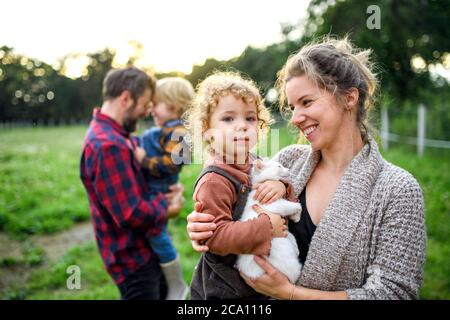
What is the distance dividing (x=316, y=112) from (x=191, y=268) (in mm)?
3169

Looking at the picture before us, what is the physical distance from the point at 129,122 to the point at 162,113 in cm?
68

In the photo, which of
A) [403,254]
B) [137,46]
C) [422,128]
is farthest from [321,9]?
[137,46]

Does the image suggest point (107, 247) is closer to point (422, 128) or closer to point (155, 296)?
point (155, 296)

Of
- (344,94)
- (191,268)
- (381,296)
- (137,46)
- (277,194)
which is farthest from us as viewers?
(137,46)

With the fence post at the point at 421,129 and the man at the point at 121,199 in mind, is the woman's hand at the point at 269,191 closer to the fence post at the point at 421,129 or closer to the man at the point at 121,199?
the man at the point at 121,199

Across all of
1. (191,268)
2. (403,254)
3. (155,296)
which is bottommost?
(191,268)

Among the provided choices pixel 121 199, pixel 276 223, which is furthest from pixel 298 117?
pixel 121 199

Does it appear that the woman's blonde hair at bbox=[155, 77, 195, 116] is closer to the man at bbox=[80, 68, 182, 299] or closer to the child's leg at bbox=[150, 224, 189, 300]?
the man at bbox=[80, 68, 182, 299]

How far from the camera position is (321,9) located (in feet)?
23.6

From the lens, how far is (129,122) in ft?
10.1

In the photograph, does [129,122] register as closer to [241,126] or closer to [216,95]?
[216,95]

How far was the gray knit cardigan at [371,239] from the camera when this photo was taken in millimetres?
1632

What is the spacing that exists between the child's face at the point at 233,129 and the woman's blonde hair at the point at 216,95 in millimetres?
29

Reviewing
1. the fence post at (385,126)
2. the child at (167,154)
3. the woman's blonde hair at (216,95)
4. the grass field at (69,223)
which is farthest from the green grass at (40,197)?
the fence post at (385,126)
